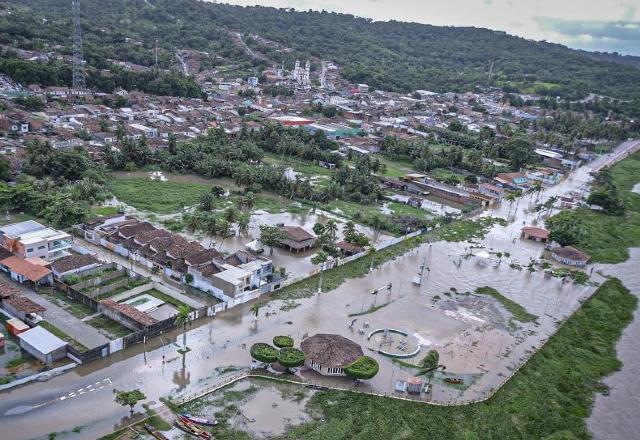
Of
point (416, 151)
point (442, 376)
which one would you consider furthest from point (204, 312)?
point (416, 151)

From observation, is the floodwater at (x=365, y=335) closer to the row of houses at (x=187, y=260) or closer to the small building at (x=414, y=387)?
the small building at (x=414, y=387)

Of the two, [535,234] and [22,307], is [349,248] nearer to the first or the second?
[535,234]

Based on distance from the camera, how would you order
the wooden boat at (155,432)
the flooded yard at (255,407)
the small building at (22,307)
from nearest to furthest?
the wooden boat at (155,432)
the flooded yard at (255,407)
the small building at (22,307)

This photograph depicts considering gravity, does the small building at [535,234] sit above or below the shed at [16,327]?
above

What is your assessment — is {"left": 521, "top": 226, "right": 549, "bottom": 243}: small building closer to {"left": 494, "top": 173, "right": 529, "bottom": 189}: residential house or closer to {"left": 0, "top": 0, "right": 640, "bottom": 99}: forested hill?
{"left": 494, "top": 173, "right": 529, "bottom": 189}: residential house

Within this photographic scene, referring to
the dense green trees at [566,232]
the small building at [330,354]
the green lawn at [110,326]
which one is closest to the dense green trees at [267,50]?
the green lawn at [110,326]

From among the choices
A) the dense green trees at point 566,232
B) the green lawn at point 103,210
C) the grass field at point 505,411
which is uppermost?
the dense green trees at point 566,232

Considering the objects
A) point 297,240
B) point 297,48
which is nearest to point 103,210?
point 297,240

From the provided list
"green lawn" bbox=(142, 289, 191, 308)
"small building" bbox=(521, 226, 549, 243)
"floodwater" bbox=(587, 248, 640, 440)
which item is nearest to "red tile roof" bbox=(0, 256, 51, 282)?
"green lawn" bbox=(142, 289, 191, 308)
